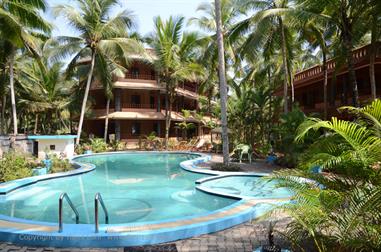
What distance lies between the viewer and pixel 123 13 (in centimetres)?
2167

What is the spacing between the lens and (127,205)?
353 inches

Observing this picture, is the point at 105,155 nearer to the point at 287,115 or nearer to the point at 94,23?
the point at 94,23

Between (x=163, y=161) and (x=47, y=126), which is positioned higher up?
(x=47, y=126)

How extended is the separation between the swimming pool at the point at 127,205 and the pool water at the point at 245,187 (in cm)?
5

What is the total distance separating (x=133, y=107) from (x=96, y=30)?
10044mm

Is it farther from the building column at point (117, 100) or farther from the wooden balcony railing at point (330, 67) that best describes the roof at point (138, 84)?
the wooden balcony railing at point (330, 67)

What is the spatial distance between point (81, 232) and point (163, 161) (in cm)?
1366

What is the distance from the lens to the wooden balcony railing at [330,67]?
663 inches

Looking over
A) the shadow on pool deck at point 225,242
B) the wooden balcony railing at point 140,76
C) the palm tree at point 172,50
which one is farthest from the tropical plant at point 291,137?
the wooden balcony railing at point 140,76

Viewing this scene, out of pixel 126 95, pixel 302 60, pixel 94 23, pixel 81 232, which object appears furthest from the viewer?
pixel 302 60

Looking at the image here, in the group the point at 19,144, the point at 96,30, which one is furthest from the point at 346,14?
the point at 19,144

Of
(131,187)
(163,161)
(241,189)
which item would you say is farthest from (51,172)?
(241,189)

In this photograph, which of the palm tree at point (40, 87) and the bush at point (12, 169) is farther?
the palm tree at point (40, 87)

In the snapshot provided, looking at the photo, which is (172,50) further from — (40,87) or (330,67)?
(40,87)
